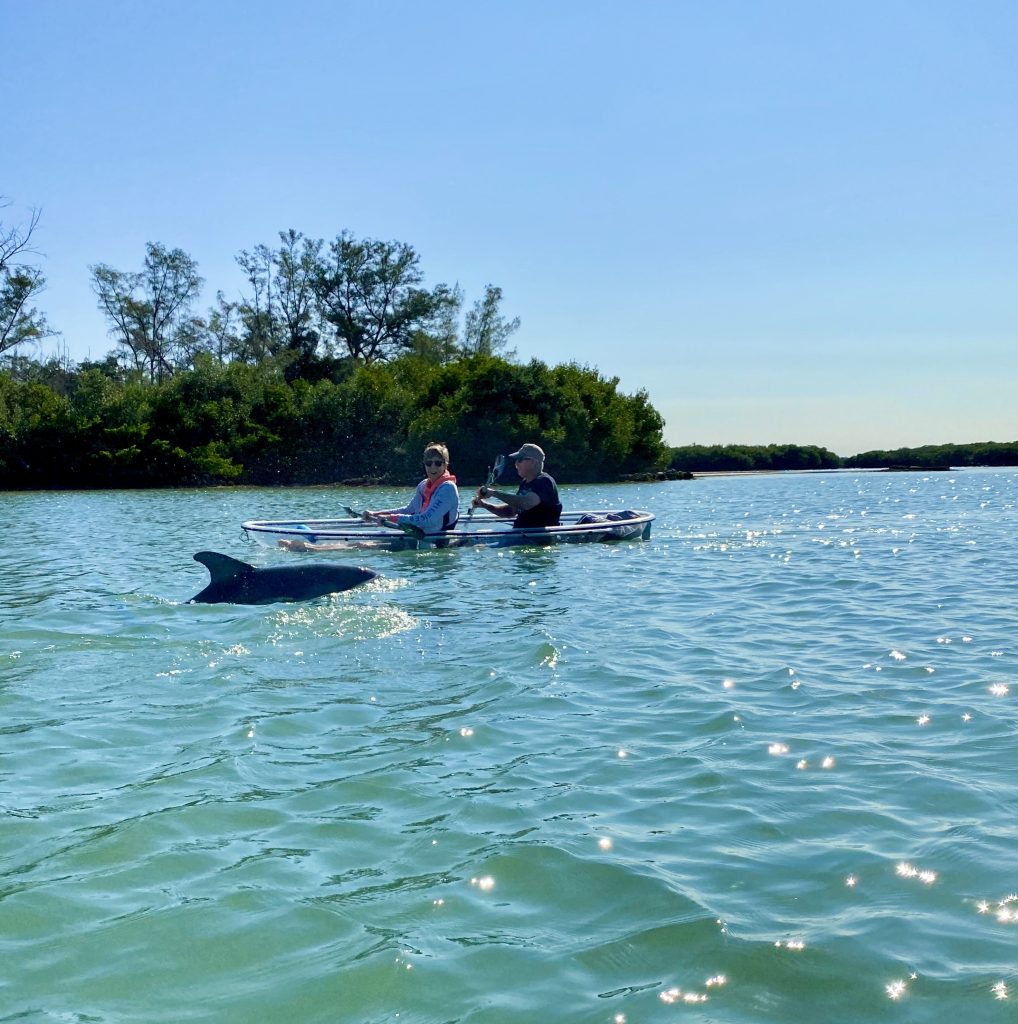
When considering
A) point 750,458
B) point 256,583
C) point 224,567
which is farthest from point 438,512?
point 750,458

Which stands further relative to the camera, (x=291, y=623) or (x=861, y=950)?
(x=291, y=623)

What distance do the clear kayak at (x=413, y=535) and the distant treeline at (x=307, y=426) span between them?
104 ft

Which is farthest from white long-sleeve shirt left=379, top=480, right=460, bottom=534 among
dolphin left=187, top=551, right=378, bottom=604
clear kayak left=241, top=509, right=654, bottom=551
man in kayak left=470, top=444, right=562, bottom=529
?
dolphin left=187, top=551, right=378, bottom=604

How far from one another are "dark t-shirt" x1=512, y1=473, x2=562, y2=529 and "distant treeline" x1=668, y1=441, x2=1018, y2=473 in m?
60.8

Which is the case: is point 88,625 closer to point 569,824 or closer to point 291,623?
point 291,623

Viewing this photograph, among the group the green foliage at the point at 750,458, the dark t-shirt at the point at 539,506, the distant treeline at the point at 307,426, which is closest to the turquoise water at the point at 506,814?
the dark t-shirt at the point at 539,506

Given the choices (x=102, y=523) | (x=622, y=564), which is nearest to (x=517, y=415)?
(x=102, y=523)

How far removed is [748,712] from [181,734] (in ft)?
10.2

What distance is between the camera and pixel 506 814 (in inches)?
183

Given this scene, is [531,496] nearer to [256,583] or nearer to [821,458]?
[256,583]

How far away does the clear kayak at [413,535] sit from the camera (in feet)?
48.6

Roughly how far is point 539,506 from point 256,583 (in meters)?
6.25

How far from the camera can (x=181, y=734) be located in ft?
19.3

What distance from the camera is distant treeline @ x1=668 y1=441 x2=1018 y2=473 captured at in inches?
3054
